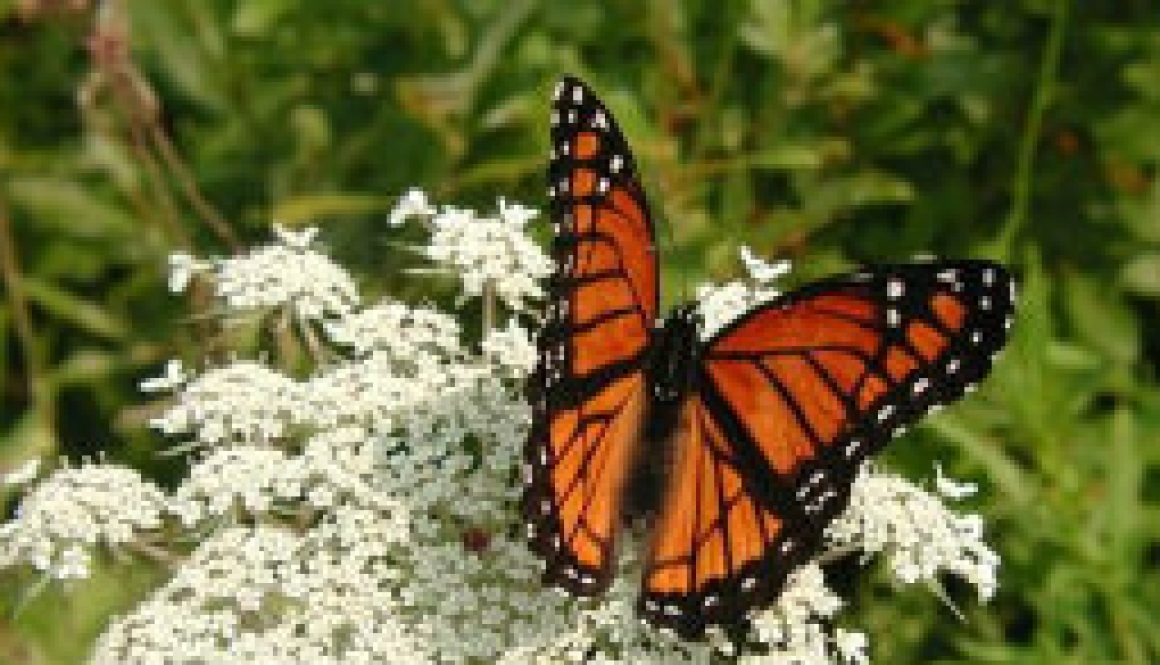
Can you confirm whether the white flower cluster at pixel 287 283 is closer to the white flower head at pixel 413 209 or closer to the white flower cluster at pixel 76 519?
the white flower head at pixel 413 209

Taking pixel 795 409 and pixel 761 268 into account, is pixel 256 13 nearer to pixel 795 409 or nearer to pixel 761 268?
pixel 761 268

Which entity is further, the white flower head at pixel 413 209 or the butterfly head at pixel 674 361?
the white flower head at pixel 413 209

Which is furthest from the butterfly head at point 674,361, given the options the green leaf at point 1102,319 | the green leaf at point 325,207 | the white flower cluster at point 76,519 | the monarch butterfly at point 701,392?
the green leaf at point 1102,319

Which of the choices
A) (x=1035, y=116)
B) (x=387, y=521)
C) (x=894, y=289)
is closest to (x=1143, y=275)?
(x=1035, y=116)

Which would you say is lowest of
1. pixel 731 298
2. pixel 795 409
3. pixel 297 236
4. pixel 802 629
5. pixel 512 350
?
pixel 802 629

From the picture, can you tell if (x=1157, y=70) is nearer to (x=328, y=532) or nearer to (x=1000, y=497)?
(x=1000, y=497)

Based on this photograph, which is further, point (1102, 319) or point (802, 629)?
point (1102, 319)
